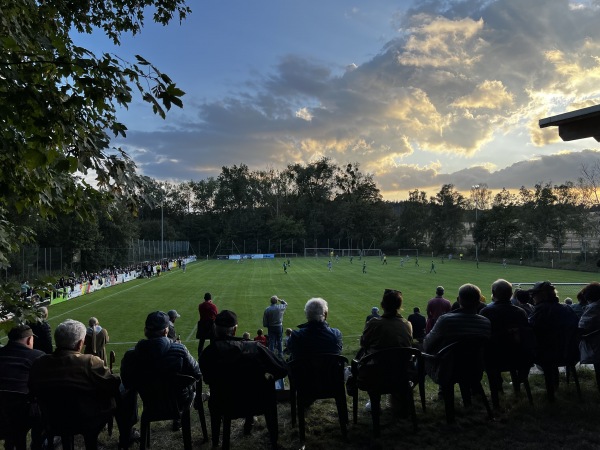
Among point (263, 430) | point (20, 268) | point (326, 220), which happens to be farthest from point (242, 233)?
point (263, 430)

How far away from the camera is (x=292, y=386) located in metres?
4.34

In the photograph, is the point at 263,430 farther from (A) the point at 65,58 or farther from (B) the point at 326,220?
(B) the point at 326,220

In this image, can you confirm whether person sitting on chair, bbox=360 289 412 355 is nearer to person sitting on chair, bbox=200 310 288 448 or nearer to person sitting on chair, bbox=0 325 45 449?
person sitting on chair, bbox=200 310 288 448

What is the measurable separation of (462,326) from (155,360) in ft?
9.28

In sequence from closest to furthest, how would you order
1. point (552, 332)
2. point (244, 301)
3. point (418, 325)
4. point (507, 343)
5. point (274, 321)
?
point (507, 343) < point (552, 332) < point (418, 325) < point (274, 321) < point (244, 301)

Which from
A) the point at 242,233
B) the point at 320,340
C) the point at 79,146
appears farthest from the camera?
the point at 242,233

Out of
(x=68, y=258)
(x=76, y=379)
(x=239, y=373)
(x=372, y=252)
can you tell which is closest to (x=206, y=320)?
(x=239, y=373)

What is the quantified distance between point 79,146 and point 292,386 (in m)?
2.88

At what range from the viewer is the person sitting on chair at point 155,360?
3621 mm

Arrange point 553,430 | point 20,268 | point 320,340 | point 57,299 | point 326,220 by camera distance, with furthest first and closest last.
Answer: point 326,220 < point 20,268 < point 57,299 < point 320,340 < point 553,430

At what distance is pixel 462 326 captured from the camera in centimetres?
425

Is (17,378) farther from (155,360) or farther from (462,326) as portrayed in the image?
(462,326)

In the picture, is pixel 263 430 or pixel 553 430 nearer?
pixel 553 430

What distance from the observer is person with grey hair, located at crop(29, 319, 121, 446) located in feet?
11.2
